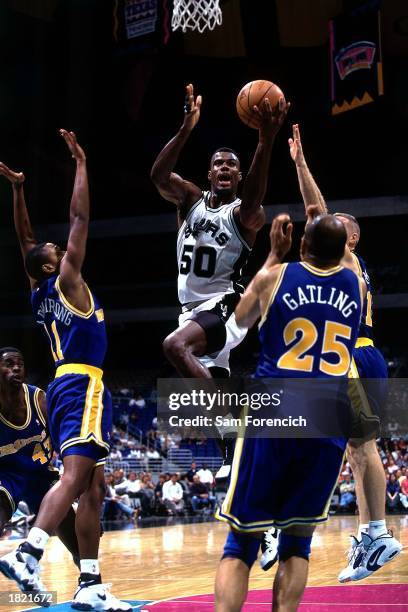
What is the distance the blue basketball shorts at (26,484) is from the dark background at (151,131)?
1003 cm

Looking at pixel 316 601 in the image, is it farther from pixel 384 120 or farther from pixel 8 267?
pixel 8 267

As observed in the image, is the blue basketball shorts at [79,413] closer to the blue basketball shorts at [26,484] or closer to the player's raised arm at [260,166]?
the blue basketball shorts at [26,484]

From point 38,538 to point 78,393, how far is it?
0.92 meters

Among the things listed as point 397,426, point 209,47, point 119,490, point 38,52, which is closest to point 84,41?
point 38,52

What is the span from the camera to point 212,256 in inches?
235

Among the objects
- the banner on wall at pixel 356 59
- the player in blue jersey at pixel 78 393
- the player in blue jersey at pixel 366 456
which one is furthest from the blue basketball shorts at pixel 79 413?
the banner on wall at pixel 356 59

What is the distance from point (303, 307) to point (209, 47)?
42.6 feet

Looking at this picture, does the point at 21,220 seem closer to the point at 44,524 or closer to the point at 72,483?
the point at 72,483

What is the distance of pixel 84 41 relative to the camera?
62.2 feet

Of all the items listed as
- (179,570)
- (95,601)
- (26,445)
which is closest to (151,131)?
(179,570)

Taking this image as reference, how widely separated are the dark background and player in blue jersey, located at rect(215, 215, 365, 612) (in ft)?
37.0

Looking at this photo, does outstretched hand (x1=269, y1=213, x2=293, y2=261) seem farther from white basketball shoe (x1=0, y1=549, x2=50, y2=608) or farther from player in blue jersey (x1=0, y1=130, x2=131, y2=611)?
white basketball shoe (x1=0, y1=549, x2=50, y2=608)

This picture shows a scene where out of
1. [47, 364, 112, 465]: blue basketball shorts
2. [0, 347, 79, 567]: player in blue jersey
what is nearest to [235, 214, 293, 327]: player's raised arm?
[47, 364, 112, 465]: blue basketball shorts

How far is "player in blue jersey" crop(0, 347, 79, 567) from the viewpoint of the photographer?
578 cm
